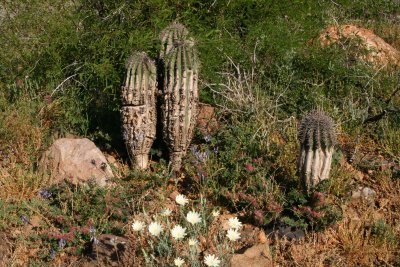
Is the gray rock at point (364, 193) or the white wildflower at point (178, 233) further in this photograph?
the gray rock at point (364, 193)

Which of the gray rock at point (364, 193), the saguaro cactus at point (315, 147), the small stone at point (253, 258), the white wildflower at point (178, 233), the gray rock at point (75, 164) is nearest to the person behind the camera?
the white wildflower at point (178, 233)

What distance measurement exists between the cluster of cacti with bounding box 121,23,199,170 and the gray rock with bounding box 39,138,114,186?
0.35 m

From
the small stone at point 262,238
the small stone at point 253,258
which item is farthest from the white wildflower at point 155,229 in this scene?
the small stone at point 262,238

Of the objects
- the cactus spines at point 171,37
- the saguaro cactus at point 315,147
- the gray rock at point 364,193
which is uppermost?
the cactus spines at point 171,37

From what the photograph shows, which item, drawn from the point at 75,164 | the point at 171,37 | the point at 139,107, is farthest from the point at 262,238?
the point at 171,37

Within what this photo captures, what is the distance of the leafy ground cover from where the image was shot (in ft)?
14.2

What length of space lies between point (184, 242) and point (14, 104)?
308 cm

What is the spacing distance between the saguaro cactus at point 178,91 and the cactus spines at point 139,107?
0.43 feet

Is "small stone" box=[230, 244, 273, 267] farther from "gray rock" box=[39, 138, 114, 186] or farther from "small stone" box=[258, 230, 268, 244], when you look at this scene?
"gray rock" box=[39, 138, 114, 186]

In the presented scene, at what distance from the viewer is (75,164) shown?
5.15 m

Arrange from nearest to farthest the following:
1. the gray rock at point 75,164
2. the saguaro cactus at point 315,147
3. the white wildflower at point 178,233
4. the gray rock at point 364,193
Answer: the white wildflower at point 178,233 < the saguaro cactus at point 315,147 < the gray rock at point 364,193 < the gray rock at point 75,164

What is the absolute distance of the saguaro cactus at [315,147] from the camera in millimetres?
4312

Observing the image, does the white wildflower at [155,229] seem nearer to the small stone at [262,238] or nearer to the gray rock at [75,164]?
the small stone at [262,238]

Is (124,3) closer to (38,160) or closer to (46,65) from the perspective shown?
(46,65)
